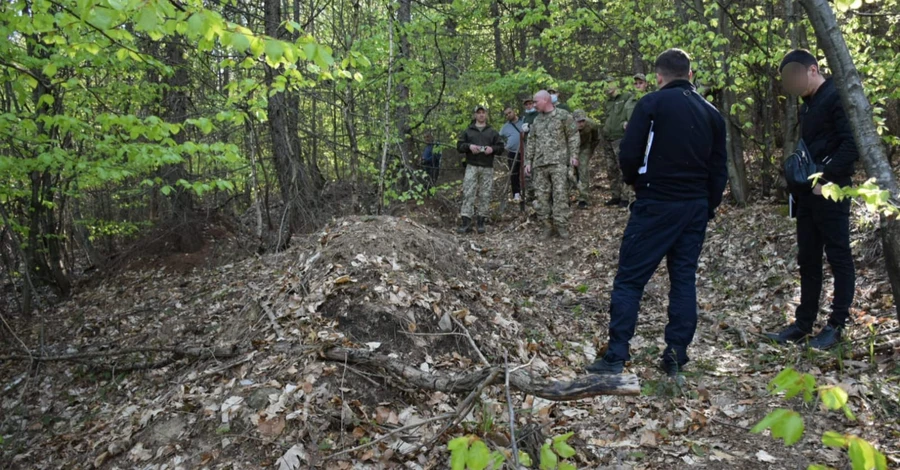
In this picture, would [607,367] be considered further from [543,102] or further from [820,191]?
[543,102]

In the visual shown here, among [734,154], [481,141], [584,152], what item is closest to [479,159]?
[481,141]

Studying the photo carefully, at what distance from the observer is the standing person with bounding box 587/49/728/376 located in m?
3.55

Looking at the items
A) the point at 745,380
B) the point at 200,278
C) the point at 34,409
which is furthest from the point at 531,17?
the point at 34,409

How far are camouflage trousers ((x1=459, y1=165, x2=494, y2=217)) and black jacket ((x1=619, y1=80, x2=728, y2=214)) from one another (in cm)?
623

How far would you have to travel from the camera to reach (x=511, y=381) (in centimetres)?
313

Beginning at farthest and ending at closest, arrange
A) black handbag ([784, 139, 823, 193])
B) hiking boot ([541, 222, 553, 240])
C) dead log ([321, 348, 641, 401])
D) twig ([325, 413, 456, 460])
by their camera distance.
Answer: hiking boot ([541, 222, 553, 240])
black handbag ([784, 139, 823, 193])
twig ([325, 413, 456, 460])
dead log ([321, 348, 641, 401])

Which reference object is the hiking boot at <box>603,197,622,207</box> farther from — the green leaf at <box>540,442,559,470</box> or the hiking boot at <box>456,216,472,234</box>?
the green leaf at <box>540,442,559,470</box>

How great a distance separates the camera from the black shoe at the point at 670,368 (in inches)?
151

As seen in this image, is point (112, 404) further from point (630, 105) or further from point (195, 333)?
point (630, 105)

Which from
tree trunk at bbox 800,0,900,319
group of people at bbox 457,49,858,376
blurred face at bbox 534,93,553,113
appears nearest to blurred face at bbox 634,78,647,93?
blurred face at bbox 534,93,553,113

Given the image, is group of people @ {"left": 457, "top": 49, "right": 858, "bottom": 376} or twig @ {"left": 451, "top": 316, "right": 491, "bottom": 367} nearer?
group of people @ {"left": 457, "top": 49, "right": 858, "bottom": 376}

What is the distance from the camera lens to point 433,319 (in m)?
4.48

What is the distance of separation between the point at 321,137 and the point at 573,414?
262 inches

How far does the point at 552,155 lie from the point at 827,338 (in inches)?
196
